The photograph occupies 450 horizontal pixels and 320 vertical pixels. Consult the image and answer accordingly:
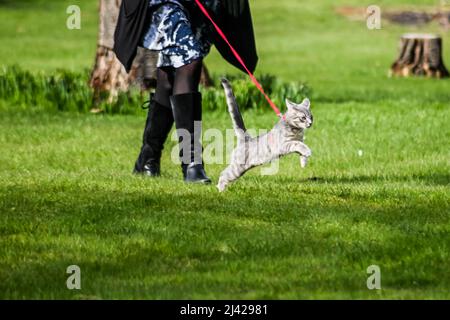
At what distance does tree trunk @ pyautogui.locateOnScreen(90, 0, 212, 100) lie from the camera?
46.5ft

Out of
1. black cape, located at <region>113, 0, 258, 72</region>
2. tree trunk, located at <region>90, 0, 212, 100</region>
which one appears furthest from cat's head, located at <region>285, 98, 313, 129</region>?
tree trunk, located at <region>90, 0, 212, 100</region>

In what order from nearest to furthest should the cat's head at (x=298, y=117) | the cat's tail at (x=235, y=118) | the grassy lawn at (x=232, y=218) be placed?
the grassy lawn at (x=232, y=218) < the cat's head at (x=298, y=117) < the cat's tail at (x=235, y=118)

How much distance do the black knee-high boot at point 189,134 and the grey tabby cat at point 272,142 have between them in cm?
63

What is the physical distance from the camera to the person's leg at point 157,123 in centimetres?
898

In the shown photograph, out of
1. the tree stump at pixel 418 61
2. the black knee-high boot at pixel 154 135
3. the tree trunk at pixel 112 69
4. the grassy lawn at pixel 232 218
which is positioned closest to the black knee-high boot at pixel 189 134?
the grassy lawn at pixel 232 218

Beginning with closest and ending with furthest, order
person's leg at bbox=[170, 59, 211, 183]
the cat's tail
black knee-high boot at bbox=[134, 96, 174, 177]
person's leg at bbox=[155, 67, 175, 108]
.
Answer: the cat's tail → person's leg at bbox=[170, 59, 211, 183] → person's leg at bbox=[155, 67, 175, 108] → black knee-high boot at bbox=[134, 96, 174, 177]

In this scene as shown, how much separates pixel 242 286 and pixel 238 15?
3261mm

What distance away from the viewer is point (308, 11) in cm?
2995

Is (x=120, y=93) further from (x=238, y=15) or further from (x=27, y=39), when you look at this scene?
(x=27, y=39)

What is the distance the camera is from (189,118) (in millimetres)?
8719

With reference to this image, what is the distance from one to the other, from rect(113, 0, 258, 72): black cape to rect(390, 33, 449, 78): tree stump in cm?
1114

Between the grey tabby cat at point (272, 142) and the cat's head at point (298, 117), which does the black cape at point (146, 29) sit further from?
the cat's head at point (298, 117)

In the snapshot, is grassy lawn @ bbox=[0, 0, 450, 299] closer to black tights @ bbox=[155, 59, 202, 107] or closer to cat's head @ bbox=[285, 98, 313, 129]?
cat's head @ bbox=[285, 98, 313, 129]

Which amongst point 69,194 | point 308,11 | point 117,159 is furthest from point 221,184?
point 308,11
